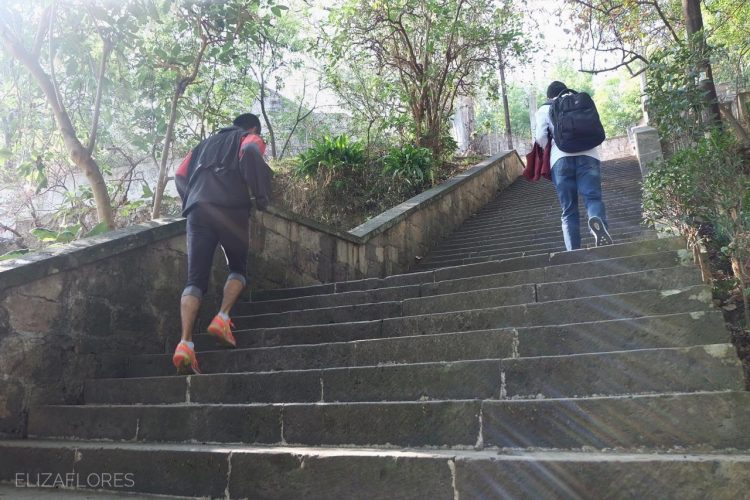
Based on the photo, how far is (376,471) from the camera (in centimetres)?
233

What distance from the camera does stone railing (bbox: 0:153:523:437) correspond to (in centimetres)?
360

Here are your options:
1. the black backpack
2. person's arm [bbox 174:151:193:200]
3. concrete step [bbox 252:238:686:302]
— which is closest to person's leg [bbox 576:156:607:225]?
the black backpack

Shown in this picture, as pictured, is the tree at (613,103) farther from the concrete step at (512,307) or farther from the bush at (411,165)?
the concrete step at (512,307)

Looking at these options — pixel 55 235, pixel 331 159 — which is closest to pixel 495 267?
pixel 55 235

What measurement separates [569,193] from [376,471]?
3.42m

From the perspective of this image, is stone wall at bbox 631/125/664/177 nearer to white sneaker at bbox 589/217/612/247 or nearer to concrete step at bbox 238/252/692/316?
white sneaker at bbox 589/217/612/247

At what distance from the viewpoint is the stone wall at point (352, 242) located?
579 centimetres

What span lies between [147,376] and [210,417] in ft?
A: 4.05

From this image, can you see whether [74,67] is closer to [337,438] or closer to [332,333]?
[332,333]

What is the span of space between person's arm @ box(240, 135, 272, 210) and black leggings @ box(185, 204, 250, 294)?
175 millimetres

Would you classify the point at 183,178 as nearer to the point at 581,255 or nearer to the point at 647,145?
the point at 581,255

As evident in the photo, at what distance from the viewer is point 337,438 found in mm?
2719

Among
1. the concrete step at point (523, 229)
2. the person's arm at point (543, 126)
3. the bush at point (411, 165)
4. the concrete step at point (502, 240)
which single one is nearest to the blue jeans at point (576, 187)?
the person's arm at point (543, 126)

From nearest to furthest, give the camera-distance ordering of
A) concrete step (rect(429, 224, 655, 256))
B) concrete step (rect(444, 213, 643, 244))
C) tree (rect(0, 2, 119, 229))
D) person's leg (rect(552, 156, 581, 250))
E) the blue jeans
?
1. the blue jeans
2. person's leg (rect(552, 156, 581, 250))
3. tree (rect(0, 2, 119, 229))
4. concrete step (rect(429, 224, 655, 256))
5. concrete step (rect(444, 213, 643, 244))
